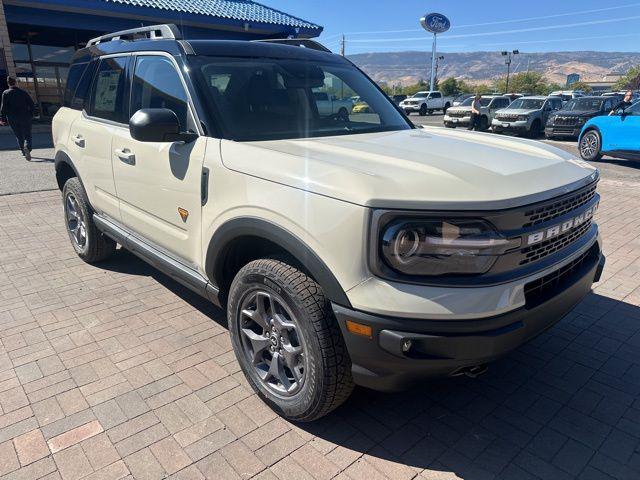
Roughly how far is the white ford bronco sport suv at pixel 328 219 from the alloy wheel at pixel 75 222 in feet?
3.77

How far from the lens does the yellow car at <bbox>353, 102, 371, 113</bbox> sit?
12.4 feet

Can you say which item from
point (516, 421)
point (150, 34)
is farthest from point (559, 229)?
point (150, 34)

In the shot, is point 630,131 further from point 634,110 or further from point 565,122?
point 565,122

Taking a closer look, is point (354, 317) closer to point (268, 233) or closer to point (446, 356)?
point (446, 356)

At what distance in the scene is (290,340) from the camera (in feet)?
8.43

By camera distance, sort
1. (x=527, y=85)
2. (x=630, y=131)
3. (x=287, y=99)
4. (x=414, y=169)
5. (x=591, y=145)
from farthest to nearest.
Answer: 1. (x=527, y=85)
2. (x=591, y=145)
3. (x=630, y=131)
4. (x=287, y=99)
5. (x=414, y=169)

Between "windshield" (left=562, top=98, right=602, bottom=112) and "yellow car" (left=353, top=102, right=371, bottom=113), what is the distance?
670 inches

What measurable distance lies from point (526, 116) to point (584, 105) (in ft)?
7.40

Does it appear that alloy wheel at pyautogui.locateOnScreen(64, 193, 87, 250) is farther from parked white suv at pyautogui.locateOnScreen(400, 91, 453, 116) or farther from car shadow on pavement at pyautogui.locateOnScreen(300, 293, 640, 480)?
parked white suv at pyautogui.locateOnScreen(400, 91, 453, 116)

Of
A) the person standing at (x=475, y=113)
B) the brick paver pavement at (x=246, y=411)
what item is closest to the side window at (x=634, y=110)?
the person standing at (x=475, y=113)

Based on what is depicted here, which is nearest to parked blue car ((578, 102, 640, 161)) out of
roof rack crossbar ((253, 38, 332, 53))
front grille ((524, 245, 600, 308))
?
roof rack crossbar ((253, 38, 332, 53))

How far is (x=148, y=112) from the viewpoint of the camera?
2799mm

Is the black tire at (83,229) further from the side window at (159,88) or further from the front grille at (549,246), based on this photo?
the front grille at (549,246)

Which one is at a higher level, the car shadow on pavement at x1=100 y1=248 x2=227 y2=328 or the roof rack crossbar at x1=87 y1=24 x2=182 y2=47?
the roof rack crossbar at x1=87 y1=24 x2=182 y2=47
